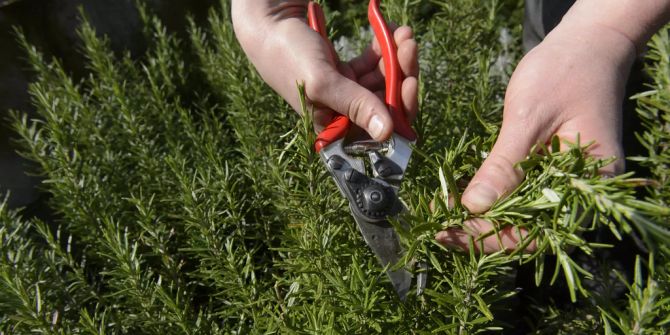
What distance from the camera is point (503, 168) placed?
3.45 ft

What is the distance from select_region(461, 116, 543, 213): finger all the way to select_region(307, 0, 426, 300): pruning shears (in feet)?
0.55

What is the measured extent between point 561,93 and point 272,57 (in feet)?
2.98

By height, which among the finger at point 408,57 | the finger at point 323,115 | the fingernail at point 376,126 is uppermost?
the finger at point 408,57

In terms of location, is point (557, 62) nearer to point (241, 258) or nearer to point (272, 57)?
point (272, 57)

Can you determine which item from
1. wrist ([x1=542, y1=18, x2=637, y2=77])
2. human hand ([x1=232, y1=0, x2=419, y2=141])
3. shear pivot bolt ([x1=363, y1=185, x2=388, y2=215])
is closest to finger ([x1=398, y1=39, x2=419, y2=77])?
human hand ([x1=232, y1=0, x2=419, y2=141])

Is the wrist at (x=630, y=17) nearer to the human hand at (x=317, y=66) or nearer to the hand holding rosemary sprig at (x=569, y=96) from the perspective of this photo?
the hand holding rosemary sprig at (x=569, y=96)

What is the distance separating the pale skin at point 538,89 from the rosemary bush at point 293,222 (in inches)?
2.7

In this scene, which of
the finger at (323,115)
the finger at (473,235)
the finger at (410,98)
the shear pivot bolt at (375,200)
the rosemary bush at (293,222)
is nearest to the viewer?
the rosemary bush at (293,222)

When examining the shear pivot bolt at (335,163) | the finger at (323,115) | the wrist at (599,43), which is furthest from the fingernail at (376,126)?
the wrist at (599,43)

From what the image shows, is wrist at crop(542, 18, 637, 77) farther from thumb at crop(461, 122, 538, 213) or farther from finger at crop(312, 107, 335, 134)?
finger at crop(312, 107, 335, 134)

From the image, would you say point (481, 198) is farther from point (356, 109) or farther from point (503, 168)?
point (356, 109)

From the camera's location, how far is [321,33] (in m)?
1.66

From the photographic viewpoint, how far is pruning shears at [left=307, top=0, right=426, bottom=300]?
1208 mm

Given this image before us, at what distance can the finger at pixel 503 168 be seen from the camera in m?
1.01
